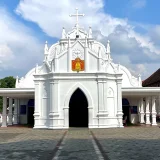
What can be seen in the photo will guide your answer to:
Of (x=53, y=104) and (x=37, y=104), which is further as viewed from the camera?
(x=37, y=104)

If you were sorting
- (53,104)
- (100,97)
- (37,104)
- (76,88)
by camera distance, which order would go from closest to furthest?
(53,104) → (100,97) → (76,88) → (37,104)

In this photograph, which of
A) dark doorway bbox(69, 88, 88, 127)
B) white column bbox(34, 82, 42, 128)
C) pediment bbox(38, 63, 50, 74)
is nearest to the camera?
white column bbox(34, 82, 42, 128)

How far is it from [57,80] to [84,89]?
2454 mm

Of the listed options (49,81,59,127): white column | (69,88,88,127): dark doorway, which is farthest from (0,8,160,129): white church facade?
(69,88,88,127): dark doorway

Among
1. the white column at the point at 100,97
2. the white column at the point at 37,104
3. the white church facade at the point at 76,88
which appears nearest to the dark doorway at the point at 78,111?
the white church facade at the point at 76,88

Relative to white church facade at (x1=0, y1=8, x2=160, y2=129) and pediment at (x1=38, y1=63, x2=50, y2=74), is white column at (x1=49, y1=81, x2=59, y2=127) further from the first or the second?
pediment at (x1=38, y1=63, x2=50, y2=74)

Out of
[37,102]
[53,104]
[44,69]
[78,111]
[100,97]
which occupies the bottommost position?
[78,111]

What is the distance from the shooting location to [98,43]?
112 ft

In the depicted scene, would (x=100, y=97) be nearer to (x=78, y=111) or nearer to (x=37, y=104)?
(x=37, y=104)

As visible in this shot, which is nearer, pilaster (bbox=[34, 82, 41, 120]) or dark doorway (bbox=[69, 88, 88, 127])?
pilaster (bbox=[34, 82, 41, 120])

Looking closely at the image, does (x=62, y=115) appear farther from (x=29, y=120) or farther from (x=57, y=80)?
(x=29, y=120)

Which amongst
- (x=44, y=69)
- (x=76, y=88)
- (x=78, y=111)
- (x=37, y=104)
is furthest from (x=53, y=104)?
(x=78, y=111)

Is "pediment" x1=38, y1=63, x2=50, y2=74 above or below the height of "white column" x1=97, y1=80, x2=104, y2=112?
above

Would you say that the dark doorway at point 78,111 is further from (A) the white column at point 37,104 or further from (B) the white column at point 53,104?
(B) the white column at point 53,104
